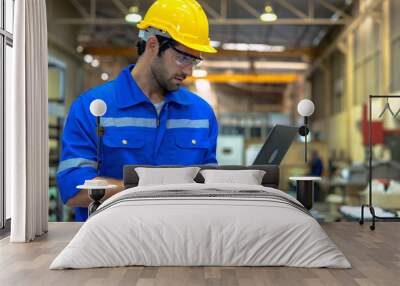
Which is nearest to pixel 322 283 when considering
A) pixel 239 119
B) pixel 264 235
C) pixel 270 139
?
pixel 264 235

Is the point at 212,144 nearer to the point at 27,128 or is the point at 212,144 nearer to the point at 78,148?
the point at 78,148

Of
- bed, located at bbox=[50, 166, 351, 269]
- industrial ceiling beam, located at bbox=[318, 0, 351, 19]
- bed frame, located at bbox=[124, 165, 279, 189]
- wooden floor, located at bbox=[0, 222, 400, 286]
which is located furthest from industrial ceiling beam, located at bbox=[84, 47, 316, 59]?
bed, located at bbox=[50, 166, 351, 269]

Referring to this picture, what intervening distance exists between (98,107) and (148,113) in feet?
1.61

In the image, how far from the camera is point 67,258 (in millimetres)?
3869

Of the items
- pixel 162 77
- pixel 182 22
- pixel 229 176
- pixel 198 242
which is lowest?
pixel 198 242

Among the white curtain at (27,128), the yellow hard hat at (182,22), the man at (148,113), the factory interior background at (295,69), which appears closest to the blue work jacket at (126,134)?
the man at (148,113)

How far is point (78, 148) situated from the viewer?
4.97 m

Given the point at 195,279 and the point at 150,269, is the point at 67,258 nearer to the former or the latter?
the point at 150,269

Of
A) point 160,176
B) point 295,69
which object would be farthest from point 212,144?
point 295,69

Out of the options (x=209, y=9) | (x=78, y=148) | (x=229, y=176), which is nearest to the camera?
(x=78, y=148)

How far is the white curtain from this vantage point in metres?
5.07

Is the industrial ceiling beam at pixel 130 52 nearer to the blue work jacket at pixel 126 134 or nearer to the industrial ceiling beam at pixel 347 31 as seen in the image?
the industrial ceiling beam at pixel 347 31

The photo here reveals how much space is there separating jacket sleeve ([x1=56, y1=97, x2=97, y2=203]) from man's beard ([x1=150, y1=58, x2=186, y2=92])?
0.64 m

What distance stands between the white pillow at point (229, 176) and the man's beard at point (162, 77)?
0.80 meters
